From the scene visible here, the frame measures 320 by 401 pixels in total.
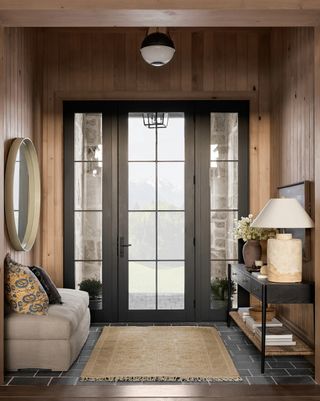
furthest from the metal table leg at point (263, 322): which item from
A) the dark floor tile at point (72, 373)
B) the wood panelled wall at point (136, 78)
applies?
the wood panelled wall at point (136, 78)

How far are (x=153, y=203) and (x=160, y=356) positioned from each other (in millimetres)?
2009

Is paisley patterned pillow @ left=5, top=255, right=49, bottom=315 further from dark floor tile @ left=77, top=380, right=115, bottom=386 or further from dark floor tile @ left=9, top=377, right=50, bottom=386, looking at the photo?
dark floor tile @ left=77, top=380, right=115, bottom=386

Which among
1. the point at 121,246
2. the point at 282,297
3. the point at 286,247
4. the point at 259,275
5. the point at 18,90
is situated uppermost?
the point at 18,90

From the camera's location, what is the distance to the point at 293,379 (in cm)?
408

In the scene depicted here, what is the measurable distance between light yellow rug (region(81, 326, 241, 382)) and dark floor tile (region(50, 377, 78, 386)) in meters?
0.07

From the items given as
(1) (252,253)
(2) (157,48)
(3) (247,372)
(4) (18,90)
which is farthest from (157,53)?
(3) (247,372)

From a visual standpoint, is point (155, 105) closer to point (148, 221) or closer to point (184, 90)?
point (184, 90)

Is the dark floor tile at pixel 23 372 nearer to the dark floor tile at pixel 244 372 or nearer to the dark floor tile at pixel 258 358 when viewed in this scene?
the dark floor tile at pixel 244 372

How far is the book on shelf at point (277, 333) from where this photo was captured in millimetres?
4402

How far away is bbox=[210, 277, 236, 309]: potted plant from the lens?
6152mm

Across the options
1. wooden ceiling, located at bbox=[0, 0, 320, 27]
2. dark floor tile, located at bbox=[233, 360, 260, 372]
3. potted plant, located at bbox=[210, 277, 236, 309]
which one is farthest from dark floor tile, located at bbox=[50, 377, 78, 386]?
wooden ceiling, located at bbox=[0, 0, 320, 27]

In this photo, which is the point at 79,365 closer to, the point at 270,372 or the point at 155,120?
the point at 270,372

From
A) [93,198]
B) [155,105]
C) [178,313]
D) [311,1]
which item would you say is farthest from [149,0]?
[178,313]

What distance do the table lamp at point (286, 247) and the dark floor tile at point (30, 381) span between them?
74.5 inches
